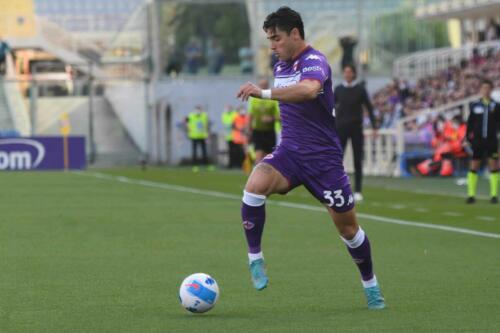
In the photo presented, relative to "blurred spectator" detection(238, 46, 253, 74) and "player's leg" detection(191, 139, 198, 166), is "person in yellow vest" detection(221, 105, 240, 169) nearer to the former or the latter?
"player's leg" detection(191, 139, 198, 166)

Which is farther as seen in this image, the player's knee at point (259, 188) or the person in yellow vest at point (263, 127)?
the person in yellow vest at point (263, 127)

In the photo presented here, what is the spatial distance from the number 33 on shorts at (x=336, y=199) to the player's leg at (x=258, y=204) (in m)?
0.32

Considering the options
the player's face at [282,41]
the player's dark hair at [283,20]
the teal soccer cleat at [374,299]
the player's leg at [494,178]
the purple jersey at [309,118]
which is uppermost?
the player's dark hair at [283,20]

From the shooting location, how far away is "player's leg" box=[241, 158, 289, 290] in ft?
30.8

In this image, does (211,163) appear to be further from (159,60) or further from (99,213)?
(99,213)

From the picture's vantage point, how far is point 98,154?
4891 centimetres

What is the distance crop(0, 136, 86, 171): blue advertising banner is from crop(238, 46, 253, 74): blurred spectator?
39.5 feet

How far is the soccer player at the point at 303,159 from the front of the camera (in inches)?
360

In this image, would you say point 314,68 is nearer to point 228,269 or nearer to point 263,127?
point 228,269

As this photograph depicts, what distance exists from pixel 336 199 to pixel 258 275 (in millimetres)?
728

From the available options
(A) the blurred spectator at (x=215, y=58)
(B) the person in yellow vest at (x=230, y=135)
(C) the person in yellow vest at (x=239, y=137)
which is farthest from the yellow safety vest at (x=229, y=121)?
(A) the blurred spectator at (x=215, y=58)

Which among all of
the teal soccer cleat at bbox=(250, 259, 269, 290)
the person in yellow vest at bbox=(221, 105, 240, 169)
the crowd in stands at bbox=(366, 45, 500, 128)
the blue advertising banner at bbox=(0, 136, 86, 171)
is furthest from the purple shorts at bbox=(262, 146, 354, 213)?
the person in yellow vest at bbox=(221, 105, 240, 169)

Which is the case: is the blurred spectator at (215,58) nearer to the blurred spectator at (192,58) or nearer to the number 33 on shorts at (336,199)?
the blurred spectator at (192,58)

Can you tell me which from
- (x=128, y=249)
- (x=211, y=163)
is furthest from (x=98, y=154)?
(x=128, y=249)
